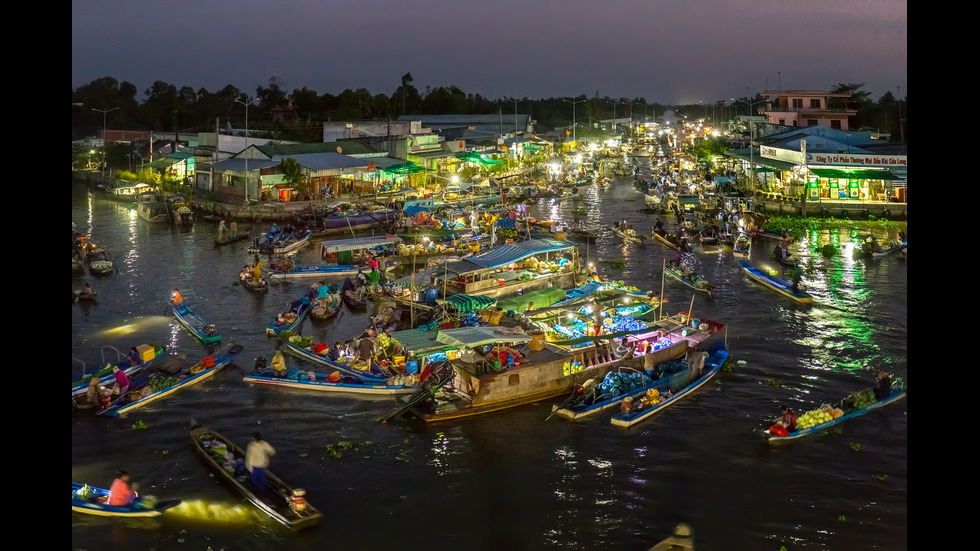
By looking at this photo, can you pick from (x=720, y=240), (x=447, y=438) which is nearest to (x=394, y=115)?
(x=720, y=240)

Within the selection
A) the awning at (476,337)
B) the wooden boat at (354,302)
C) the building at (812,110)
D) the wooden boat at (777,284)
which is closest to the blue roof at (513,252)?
the wooden boat at (354,302)

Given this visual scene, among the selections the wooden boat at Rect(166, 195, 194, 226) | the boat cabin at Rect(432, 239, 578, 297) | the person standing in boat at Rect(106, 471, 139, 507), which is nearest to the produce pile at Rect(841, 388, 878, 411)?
the boat cabin at Rect(432, 239, 578, 297)

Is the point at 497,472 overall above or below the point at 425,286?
below

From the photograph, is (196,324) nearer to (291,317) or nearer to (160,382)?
(291,317)

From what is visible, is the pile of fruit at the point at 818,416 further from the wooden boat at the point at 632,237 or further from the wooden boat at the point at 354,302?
the wooden boat at the point at 632,237

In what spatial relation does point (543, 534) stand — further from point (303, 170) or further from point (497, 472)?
point (303, 170)

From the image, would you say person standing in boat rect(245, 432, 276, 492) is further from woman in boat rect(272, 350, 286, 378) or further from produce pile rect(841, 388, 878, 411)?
produce pile rect(841, 388, 878, 411)
